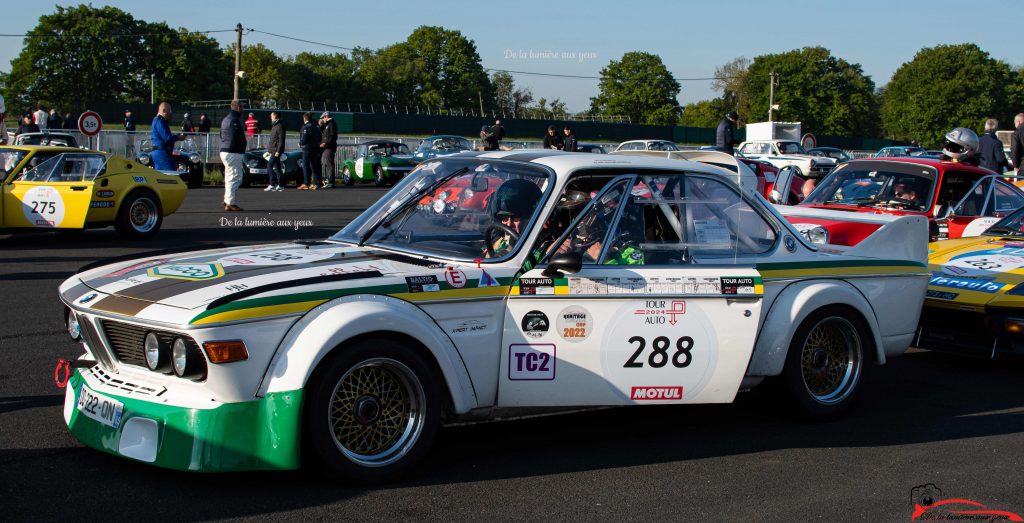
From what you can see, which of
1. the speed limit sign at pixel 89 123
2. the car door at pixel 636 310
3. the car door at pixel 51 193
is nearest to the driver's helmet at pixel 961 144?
the car door at pixel 636 310

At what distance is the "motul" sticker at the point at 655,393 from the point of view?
15.9 ft

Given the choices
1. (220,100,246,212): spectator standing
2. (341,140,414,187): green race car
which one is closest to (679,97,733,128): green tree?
(341,140,414,187): green race car

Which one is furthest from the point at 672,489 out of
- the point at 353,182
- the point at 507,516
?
the point at 353,182

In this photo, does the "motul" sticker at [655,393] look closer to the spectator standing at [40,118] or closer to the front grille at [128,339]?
the front grille at [128,339]

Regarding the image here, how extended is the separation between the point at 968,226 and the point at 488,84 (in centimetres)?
10090

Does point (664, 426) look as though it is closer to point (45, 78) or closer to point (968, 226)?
point (968, 226)

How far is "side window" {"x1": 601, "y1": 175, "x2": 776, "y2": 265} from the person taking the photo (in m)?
5.12

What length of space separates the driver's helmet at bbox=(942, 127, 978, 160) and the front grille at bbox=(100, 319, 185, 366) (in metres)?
9.90

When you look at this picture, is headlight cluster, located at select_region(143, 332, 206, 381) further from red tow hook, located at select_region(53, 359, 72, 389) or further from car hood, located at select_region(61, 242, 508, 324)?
red tow hook, located at select_region(53, 359, 72, 389)

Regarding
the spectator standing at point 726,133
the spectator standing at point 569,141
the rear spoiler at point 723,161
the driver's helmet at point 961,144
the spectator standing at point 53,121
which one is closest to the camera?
the rear spoiler at point 723,161

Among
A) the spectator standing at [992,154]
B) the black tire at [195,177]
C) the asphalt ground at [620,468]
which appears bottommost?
the asphalt ground at [620,468]

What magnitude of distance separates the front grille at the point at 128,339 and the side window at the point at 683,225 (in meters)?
2.24

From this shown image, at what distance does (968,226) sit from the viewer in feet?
31.4

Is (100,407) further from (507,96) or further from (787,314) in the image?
(507,96)
